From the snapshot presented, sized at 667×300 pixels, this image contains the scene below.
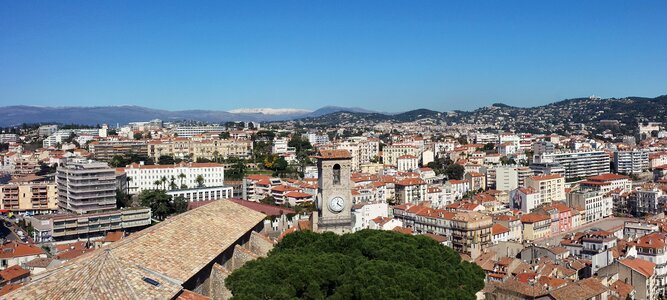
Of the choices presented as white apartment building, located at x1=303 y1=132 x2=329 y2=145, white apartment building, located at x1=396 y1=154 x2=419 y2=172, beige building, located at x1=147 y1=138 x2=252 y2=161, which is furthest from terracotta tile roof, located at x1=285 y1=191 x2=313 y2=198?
white apartment building, located at x1=303 y1=132 x2=329 y2=145

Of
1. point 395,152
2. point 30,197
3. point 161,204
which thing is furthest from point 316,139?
point 161,204

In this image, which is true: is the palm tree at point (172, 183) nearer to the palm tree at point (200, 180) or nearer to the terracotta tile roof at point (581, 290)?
the palm tree at point (200, 180)

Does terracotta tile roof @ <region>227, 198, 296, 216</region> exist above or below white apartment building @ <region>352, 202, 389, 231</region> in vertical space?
below

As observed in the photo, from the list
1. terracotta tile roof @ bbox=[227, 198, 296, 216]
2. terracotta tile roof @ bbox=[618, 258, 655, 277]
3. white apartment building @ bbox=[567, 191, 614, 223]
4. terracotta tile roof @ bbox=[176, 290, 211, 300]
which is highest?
terracotta tile roof @ bbox=[176, 290, 211, 300]

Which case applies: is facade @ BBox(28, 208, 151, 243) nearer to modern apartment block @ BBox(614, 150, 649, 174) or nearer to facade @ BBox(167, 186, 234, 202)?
facade @ BBox(167, 186, 234, 202)

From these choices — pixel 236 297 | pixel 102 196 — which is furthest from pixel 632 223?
pixel 102 196

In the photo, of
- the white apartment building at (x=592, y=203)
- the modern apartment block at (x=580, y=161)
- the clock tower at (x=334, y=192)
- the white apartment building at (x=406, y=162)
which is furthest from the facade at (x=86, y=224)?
the modern apartment block at (x=580, y=161)

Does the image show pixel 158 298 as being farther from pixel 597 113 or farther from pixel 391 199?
pixel 597 113
